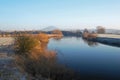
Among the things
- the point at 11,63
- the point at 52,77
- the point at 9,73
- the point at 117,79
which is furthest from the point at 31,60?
the point at 117,79

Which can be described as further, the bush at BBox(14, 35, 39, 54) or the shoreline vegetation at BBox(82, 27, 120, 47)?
the shoreline vegetation at BBox(82, 27, 120, 47)

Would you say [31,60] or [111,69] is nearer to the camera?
[31,60]

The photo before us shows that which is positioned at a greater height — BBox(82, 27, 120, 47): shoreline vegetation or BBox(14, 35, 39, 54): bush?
BBox(14, 35, 39, 54): bush

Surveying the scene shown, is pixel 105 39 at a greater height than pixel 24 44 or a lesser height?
lesser

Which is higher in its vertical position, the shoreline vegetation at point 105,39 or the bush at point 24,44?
the bush at point 24,44

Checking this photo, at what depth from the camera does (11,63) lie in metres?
14.7

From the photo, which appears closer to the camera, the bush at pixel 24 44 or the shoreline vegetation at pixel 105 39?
the bush at pixel 24 44

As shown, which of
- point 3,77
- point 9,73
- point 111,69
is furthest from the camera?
point 111,69

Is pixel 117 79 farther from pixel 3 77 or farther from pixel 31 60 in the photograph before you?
pixel 3 77

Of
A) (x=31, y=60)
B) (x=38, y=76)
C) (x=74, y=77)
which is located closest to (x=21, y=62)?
(x=31, y=60)

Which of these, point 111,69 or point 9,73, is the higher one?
point 9,73

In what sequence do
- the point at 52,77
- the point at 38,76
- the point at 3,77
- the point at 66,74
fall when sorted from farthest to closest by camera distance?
the point at 66,74 < the point at 52,77 < the point at 38,76 < the point at 3,77

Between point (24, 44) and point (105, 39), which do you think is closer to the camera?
point (24, 44)

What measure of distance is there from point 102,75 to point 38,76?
19.3 ft
